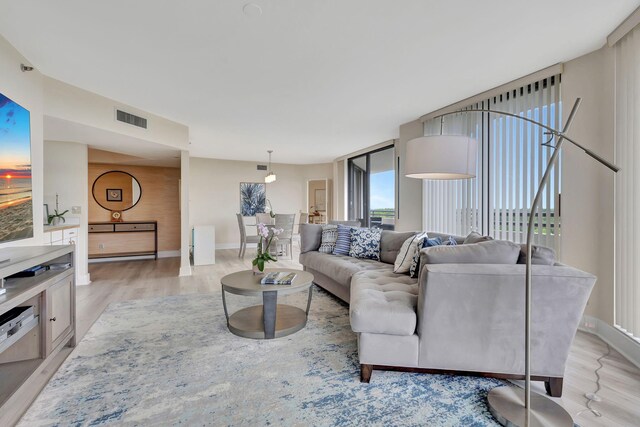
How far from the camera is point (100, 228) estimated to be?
6164 millimetres

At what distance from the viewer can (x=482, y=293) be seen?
1829 mm

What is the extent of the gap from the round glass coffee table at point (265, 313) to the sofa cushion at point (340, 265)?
483mm

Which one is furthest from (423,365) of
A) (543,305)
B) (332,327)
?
(332,327)

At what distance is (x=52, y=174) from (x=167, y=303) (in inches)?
112

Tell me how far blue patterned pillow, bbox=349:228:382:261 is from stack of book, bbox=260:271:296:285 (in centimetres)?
122

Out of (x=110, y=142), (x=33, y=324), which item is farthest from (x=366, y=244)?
(x=110, y=142)

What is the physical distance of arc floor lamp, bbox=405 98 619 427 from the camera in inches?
62.0

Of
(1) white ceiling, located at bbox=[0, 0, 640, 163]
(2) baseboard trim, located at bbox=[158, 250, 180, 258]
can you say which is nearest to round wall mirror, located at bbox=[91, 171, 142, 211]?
(2) baseboard trim, located at bbox=[158, 250, 180, 258]

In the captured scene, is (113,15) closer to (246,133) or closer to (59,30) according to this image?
(59,30)

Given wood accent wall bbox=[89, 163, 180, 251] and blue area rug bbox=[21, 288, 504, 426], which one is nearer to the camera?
blue area rug bbox=[21, 288, 504, 426]

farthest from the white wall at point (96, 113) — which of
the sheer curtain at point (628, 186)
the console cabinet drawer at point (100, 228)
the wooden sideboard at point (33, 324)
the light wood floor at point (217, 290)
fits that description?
the sheer curtain at point (628, 186)

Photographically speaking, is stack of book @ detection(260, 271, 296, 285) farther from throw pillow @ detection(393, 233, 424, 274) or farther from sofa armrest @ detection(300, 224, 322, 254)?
sofa armrest @ detection(300, 224, 322, 254)

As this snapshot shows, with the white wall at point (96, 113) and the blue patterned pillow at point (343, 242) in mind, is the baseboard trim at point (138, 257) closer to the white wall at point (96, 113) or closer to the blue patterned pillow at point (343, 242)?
the white wall at point (96, 113)

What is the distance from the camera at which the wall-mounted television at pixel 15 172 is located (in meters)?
2.35
